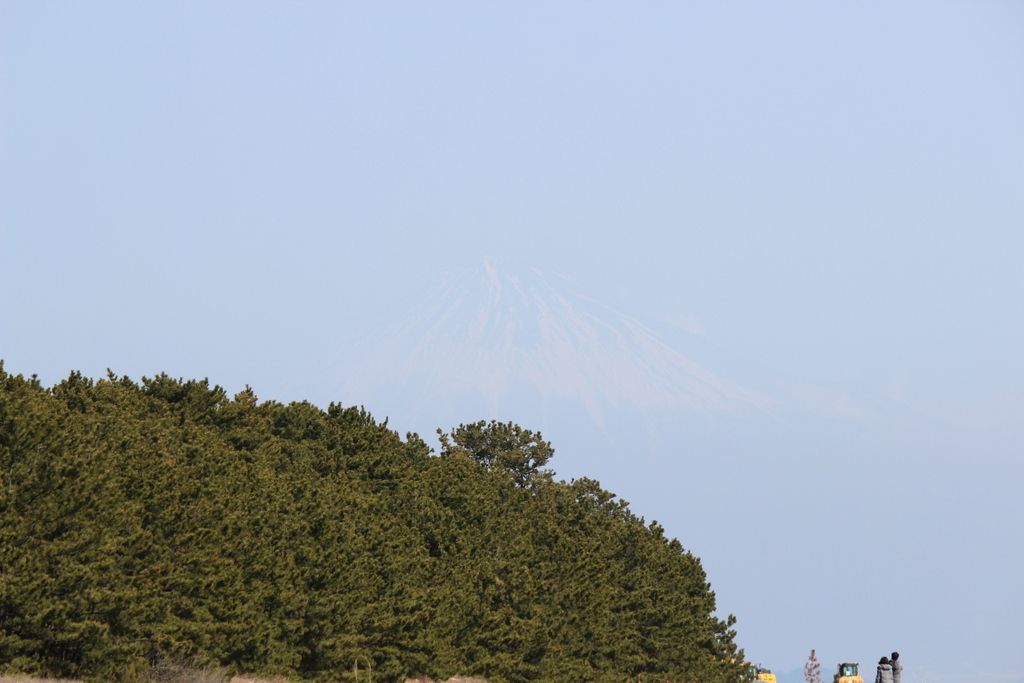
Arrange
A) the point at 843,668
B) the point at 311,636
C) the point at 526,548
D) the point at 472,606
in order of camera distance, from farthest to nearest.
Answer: the point at 843,668 < the point at 526,548 < the point at 472,606 < the point at 311,636

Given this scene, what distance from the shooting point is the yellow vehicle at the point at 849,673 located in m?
64.7

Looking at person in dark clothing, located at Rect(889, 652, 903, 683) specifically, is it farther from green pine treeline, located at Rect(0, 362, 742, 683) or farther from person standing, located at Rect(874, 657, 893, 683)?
green pine treeline, located at Rect(0, 362, 742, 683)

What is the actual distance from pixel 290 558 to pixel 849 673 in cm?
3596

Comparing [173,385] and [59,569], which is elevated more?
[173,385]

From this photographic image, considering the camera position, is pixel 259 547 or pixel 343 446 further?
pixel 343 446

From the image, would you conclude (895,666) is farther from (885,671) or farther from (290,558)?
(290,558)

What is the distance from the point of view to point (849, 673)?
220 ft

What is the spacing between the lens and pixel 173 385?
72.1 meters

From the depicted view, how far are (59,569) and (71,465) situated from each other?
101 inches

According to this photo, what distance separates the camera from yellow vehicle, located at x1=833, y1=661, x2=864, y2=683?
212 ft

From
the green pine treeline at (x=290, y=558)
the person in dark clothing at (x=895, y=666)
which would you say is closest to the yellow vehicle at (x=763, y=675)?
the green pine treeline at (x=290, y=558)

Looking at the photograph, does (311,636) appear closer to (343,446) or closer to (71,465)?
(71,465)

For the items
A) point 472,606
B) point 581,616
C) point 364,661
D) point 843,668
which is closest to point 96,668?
point 364,661

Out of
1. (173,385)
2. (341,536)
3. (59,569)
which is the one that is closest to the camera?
(59,569)
